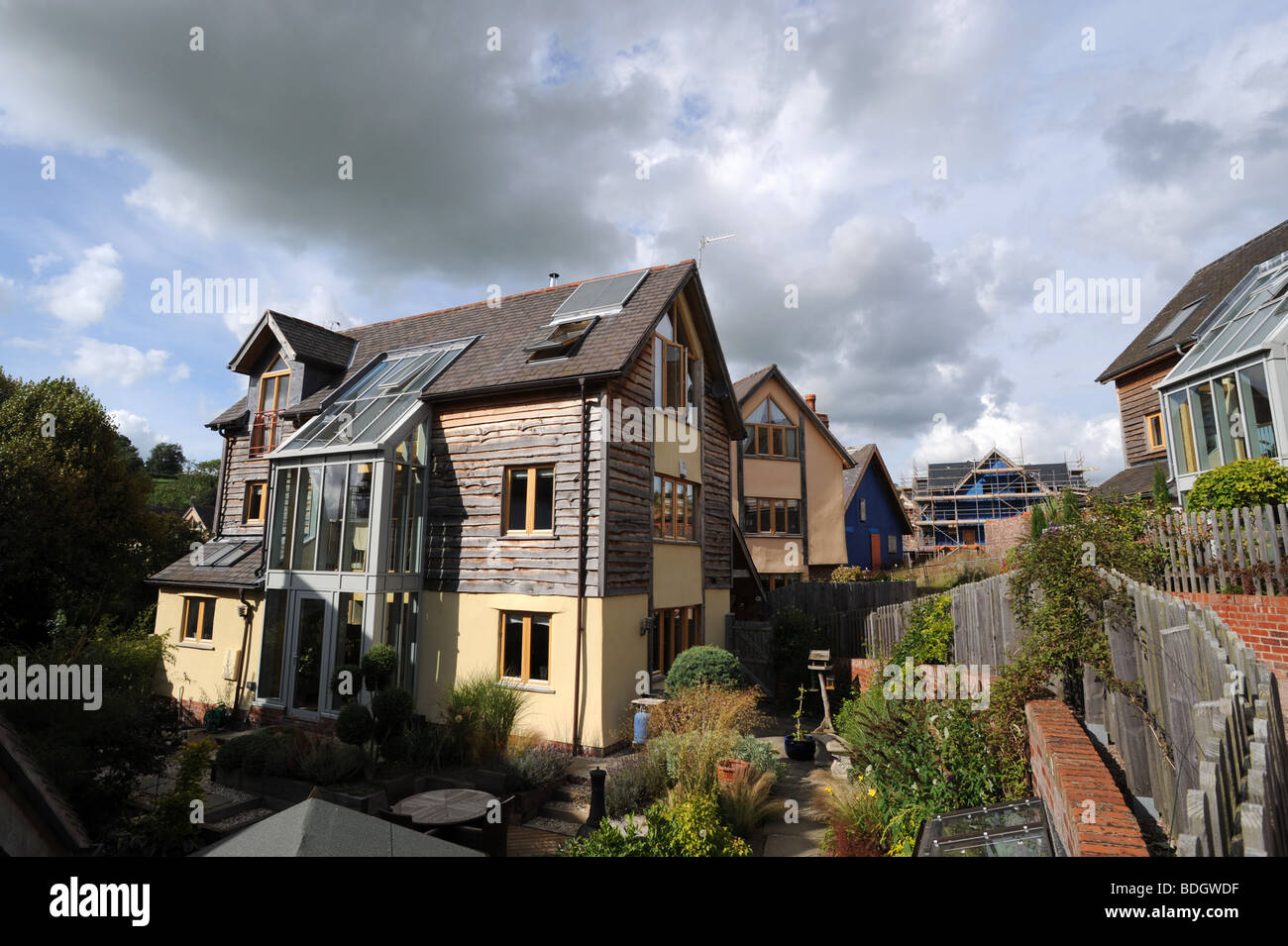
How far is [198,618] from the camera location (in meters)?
17.6

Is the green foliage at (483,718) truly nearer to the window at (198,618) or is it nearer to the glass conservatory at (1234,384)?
the window at (198,618)

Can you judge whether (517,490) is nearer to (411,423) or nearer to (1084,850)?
(411,423)

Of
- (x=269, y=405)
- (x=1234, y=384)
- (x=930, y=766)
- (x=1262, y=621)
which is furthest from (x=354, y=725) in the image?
(x=1234, y=384)

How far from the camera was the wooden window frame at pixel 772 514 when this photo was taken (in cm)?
2611

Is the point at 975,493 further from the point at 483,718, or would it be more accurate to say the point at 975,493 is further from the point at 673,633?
the point at 483,718

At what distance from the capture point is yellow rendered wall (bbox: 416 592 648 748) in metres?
12.7

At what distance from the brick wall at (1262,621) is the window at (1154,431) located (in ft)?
46.5

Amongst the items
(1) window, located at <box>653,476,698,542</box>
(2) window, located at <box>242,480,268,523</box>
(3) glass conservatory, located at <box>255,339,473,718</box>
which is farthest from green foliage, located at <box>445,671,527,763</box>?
(2) window, located at <box>242,480,268,523</box>

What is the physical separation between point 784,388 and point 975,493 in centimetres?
4430

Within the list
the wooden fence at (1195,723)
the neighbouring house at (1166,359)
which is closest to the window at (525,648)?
the wooden fence at (1195,723)

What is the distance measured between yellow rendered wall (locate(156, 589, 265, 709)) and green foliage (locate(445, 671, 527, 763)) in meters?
6.97

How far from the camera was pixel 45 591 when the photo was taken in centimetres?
2017
